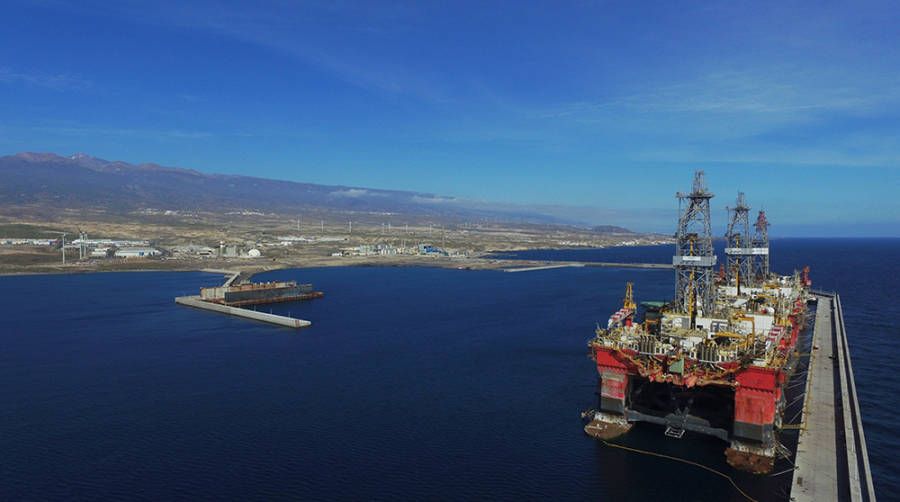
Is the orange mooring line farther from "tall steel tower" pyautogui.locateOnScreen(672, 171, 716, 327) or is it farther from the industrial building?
the industrial building

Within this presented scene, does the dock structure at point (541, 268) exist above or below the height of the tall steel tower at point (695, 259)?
below

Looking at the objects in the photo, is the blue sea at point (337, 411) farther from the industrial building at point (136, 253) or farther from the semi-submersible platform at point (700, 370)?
the industrial building at point (136, 253)

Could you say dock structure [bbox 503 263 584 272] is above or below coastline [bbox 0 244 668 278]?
above

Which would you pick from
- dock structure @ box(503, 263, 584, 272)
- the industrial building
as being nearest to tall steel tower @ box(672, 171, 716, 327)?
dock structure @ box(503, 263, 584, 272)

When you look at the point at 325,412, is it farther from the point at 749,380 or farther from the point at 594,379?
the point at 749,380

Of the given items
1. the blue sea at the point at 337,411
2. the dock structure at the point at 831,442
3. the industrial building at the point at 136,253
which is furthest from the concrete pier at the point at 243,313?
the industrial building at the point at 136,253

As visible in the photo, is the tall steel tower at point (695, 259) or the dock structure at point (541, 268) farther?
the dock structure at point (541, 268)

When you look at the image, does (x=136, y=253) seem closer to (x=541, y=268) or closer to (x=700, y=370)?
(x=541, y=268)

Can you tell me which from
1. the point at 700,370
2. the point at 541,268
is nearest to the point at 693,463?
the point at 700,370
